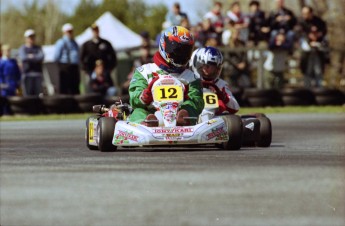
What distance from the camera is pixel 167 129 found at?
33.6 ft

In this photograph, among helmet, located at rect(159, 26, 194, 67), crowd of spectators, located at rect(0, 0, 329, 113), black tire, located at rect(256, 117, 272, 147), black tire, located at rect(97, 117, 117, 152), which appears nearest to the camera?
black tire, located at rect(97, 117, 117, 152)

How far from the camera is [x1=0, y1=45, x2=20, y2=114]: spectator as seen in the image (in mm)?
20672

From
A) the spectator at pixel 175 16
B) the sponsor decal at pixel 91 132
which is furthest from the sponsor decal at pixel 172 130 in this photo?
the spectator at pixel 175 16

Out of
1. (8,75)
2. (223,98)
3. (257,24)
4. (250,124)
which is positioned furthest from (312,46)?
(250,124)

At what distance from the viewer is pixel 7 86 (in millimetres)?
20750

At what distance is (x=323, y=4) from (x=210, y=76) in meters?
17.6

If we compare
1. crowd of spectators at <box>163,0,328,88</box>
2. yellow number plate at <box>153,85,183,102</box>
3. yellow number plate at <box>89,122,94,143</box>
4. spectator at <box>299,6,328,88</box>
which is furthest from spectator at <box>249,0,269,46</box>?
yellow number plate at <box>153,85,183,102</box>

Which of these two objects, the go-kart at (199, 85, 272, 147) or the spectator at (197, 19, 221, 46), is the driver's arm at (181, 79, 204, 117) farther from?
the spectator at (197, 19, 221, 46)

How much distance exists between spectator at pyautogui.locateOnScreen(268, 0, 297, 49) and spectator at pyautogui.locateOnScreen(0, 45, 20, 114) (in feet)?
16.5

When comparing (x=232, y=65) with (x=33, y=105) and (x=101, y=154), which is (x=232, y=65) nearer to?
(x=33, y=105)

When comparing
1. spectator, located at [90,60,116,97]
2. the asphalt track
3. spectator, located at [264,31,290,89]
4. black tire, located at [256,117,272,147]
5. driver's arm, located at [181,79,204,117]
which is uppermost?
spectator, located at [264,31,290,89]

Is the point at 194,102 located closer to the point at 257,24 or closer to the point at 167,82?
the point at 167,82

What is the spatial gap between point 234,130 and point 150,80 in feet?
3.33

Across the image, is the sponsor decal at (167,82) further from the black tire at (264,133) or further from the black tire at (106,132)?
the black tire at (264,133)
